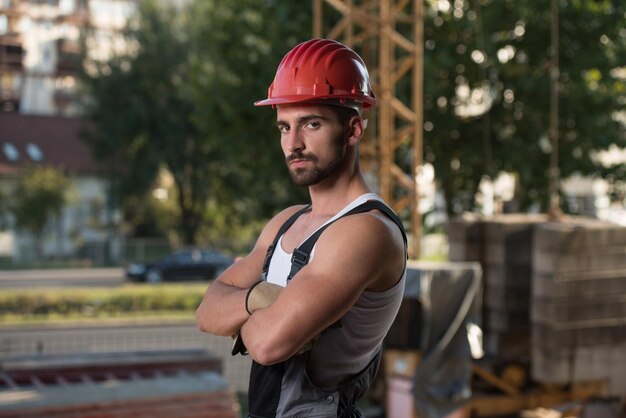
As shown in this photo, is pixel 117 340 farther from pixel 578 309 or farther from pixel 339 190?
pixel 339 190

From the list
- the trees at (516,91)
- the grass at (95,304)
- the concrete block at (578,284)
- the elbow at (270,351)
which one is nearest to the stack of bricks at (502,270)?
the concrete block at (578,284)

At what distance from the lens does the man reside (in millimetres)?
2133

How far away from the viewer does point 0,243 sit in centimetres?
4138

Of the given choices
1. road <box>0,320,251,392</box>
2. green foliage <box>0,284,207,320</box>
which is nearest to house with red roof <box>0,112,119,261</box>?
green foliage <box>0,284,207,320</box>

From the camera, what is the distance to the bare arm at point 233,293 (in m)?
2.35

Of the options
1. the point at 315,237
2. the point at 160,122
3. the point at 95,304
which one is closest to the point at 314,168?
the point at 315,237

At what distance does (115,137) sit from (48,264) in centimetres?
582

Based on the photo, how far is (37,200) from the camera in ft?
121

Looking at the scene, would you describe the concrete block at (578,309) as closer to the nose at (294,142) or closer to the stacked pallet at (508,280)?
the stacked pallet at (508,280)

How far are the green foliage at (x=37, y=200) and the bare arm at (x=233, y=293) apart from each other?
35583 mm

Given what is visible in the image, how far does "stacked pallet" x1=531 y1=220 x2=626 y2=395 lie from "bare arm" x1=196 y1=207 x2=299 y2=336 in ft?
29.1

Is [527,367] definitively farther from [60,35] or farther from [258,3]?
[60,35]

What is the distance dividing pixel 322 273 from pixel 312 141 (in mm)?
327

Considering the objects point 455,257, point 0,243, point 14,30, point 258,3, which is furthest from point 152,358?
point 14,30
